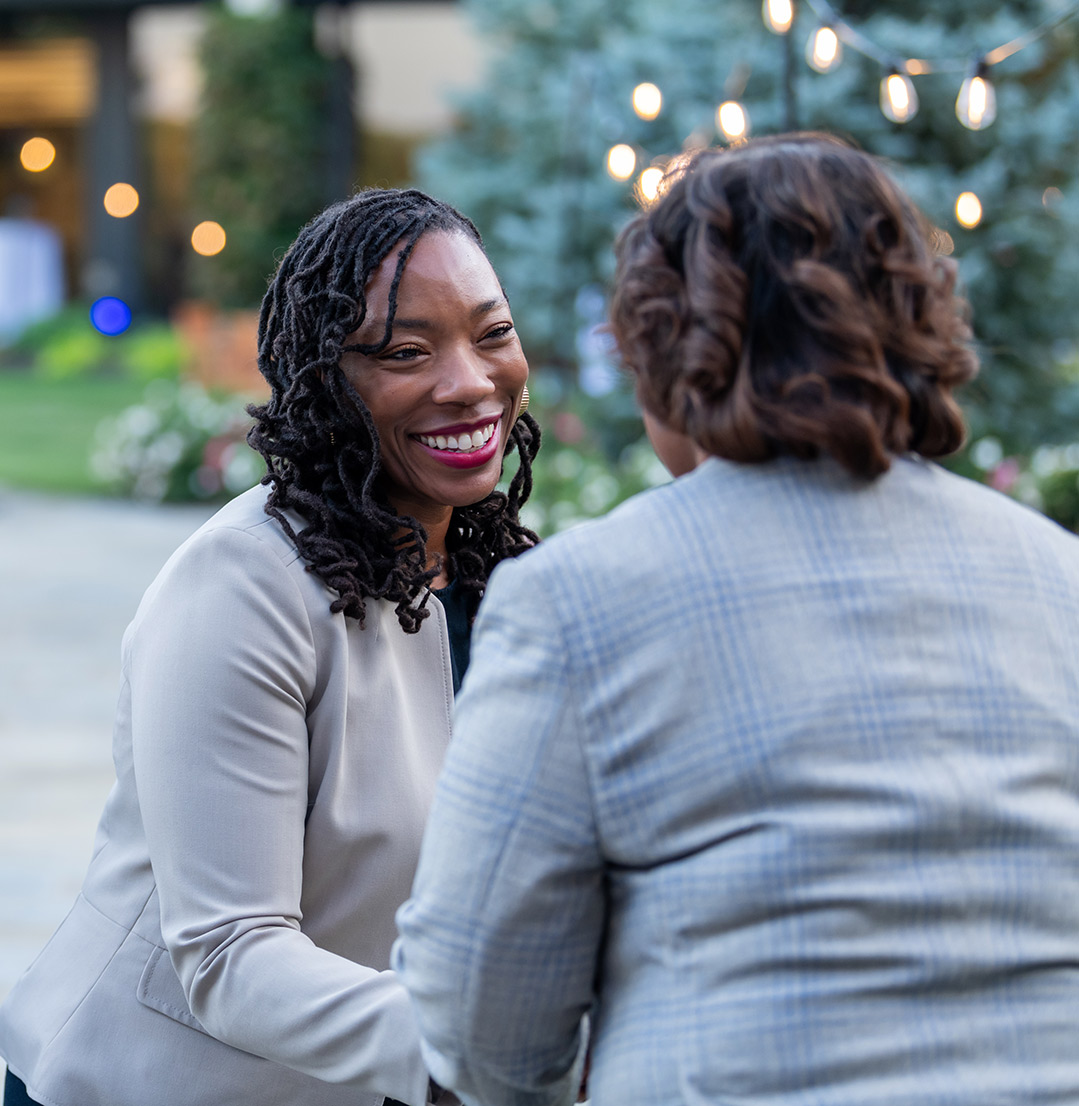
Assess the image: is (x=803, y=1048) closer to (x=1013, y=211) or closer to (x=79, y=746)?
(x=79, y=746)

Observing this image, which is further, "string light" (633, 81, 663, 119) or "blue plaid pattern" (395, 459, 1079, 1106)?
"string light" (633, 81, 663, 119)

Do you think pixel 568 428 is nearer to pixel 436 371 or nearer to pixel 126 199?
pixel 436 371

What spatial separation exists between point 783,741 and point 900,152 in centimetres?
852

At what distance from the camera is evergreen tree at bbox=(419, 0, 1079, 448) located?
336 inches

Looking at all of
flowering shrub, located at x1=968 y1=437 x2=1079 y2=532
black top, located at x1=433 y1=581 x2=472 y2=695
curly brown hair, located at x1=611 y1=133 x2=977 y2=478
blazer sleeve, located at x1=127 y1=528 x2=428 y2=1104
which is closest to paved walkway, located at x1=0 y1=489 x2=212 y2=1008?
black top, located at x1=433 y1=581 x2=472 y2=695

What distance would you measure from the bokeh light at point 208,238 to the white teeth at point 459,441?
1960 cm

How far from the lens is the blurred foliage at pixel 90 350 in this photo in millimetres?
19172

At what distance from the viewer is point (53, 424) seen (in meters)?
16.8

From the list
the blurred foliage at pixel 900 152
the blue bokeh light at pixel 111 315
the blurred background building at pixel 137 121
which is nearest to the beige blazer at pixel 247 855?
the blurred foliage at pixel 900 152

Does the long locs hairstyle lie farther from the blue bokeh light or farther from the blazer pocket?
the blue bokeh light

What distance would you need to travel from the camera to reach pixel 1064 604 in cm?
120

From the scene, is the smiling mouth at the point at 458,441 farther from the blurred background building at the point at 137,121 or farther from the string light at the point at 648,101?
the blurred background building at the point at 137,121

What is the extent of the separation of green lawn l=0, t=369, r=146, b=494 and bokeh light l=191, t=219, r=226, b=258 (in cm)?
255

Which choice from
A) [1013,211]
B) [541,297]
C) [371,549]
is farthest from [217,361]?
[371,549]
